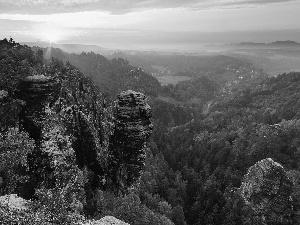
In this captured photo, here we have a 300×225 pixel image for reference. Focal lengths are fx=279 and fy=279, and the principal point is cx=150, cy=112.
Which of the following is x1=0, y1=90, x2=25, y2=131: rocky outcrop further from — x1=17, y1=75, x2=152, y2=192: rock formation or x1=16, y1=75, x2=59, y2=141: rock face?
x1=17, y1=75, x2=152, y2=192: rock formation

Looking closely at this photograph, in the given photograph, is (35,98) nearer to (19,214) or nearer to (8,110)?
(8,110)

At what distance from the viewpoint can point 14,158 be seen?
36.6m

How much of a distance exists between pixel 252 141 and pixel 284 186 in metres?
66.8

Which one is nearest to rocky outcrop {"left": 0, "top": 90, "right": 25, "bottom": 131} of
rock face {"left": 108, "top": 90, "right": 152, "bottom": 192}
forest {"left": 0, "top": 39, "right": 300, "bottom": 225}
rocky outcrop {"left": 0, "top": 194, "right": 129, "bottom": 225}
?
forest {"left": 0, "top": 39, "right": 300, "bottom": 225}

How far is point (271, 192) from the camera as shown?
172ft

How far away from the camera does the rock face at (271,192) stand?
52.4 metres

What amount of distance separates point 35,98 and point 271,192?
45088 mm

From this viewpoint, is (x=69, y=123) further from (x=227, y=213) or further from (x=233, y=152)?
(x=233, y=152)

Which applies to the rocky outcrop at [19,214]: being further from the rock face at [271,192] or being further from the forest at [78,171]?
the rock face at [271,192]

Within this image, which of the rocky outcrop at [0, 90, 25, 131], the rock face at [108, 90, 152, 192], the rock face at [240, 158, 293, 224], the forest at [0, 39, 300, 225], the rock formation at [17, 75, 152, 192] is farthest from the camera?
the rock face at [240, 158, 293, 224]

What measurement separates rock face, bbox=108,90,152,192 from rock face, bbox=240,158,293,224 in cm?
2267

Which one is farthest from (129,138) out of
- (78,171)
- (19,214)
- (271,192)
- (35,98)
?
(19,214)

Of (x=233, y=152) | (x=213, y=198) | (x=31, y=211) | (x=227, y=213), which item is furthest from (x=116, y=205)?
(x=233, y=152)

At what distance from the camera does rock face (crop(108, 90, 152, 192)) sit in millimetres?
52125
